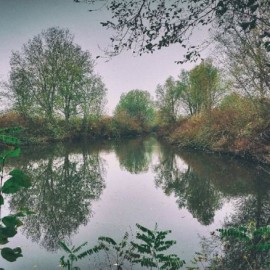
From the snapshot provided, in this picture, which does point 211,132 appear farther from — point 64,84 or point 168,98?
point 168,98

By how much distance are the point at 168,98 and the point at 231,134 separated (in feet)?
99.9

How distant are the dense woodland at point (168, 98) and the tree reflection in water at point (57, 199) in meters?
10.7

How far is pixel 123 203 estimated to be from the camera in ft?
37.7

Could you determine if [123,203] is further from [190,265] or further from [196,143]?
[196,143]

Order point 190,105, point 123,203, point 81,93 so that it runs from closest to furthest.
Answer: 1. point 123,203
2. point 81,93
3. point 190,105

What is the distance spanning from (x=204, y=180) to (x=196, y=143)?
1625 cm

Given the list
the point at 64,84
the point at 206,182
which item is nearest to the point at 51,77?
the point at 64,84

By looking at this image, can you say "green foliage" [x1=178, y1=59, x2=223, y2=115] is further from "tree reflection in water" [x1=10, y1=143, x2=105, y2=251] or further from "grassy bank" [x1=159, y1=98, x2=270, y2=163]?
"tree reflection in water" [x1=10, y1=143, x2=105, y2=251]

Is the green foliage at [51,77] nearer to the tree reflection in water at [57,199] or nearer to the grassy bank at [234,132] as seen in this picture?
the grassy bank at [234,132]

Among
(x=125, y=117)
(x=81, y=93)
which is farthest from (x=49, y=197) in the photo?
(x=125, y=117)

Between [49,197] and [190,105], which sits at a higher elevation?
[190,105]

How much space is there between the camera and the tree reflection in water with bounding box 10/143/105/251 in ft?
27.5

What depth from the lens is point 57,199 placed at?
11.7 meters

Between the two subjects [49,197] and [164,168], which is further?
[164,168]
